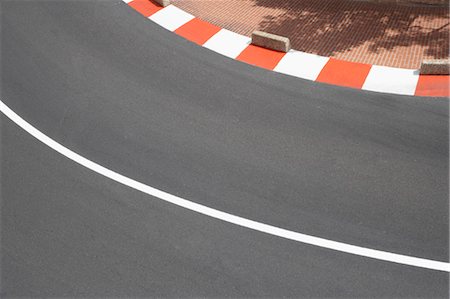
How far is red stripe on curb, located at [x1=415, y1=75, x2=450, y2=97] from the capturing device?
552 inches

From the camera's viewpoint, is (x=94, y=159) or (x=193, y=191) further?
(x=94, y=159)

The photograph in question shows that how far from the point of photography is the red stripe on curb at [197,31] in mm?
16875

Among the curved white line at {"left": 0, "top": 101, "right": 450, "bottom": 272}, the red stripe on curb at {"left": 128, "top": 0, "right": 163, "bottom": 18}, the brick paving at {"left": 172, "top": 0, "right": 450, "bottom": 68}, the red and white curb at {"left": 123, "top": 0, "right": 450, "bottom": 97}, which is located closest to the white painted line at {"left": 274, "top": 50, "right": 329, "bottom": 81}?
the red and white curb at {"left": 123, "top": 0, "right": 450, "bottom": 97}

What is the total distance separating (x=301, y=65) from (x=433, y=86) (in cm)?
334

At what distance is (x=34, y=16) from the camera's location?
1841cm

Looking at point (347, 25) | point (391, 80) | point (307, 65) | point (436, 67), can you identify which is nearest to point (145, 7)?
point (307, 65)

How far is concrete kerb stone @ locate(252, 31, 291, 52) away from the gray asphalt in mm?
1141

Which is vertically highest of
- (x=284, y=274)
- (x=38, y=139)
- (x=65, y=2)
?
(x=65, y=2)

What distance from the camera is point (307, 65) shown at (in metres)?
15.4

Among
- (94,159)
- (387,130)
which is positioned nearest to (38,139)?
(94,159)

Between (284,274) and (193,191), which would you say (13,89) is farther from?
(284,274)

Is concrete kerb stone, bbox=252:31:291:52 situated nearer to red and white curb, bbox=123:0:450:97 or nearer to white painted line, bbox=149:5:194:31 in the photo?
red and white curb, bbox=123:0:450:97

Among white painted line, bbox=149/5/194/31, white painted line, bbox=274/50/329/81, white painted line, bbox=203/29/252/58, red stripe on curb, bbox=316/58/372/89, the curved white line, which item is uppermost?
white painted line, bbox=149/5/194/31

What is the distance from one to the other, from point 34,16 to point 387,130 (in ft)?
37.8
